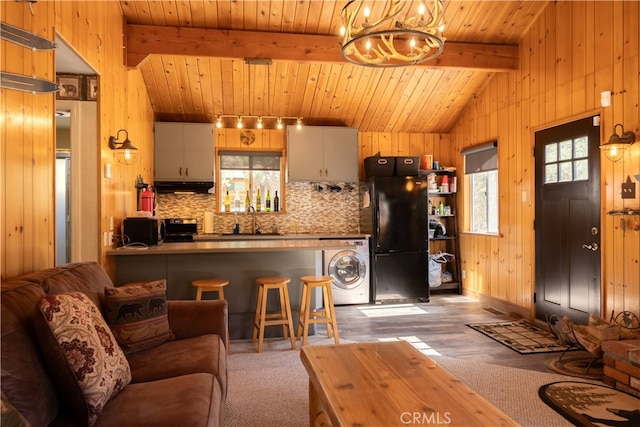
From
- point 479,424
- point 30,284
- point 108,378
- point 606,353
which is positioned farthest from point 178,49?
point 606,353

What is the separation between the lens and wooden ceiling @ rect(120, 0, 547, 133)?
4.37 meters

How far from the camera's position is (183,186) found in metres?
5.88

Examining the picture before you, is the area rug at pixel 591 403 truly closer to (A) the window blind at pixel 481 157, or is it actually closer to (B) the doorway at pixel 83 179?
(A) the window blind at pixel 481 157

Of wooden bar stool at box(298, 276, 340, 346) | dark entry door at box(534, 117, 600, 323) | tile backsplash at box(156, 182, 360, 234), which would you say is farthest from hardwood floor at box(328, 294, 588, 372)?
tile backsplash at box(156, 182, 360, 234)

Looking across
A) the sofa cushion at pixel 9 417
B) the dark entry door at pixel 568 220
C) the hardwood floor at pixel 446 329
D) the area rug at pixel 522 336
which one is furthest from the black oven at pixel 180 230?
the sofa cushion at pixel 9 417

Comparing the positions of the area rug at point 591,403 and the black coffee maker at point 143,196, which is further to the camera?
the black coffee maker at point 143,196

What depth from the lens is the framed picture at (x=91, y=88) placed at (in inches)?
137

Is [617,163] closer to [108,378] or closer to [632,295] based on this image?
[632,295]

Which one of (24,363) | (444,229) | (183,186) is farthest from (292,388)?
(444,229)

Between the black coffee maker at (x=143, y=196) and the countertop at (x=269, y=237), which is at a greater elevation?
the black coffee maker at (x=143, y=196)

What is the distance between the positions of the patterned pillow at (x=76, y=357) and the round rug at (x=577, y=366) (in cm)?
315

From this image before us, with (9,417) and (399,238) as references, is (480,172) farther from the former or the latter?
(9,417)

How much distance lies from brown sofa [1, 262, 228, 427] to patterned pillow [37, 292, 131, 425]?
32 millimetres

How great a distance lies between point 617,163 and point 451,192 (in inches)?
109
